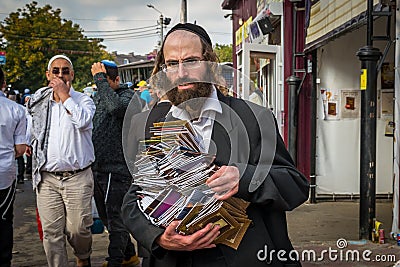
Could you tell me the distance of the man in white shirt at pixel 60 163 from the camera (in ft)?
14.9

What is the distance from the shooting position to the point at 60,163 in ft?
14.9

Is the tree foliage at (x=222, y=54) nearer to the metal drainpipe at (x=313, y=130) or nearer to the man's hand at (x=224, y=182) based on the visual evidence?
the man's hand at (x=224, y=182)

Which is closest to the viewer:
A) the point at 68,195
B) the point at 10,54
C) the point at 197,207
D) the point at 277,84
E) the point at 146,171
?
the point at 197,207

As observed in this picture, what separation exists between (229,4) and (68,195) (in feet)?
43.9

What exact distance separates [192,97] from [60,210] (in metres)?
2.94

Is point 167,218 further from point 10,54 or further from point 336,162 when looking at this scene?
point 10,54

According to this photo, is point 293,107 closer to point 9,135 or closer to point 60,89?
point 60,89

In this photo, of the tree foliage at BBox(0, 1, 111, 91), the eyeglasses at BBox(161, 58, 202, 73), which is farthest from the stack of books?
the tree foliage at BBox(0, 1, 111, 91)

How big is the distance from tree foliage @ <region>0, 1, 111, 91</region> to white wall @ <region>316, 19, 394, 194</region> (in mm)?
32422

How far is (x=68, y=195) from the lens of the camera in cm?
458

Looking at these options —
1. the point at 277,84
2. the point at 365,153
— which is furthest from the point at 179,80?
the point at 277,84

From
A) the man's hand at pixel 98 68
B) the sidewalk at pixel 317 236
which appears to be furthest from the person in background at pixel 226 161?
the sidewalk at pixel 317 236

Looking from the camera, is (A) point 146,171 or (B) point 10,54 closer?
(A) point 146,171

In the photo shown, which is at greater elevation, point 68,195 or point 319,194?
point 68,195
